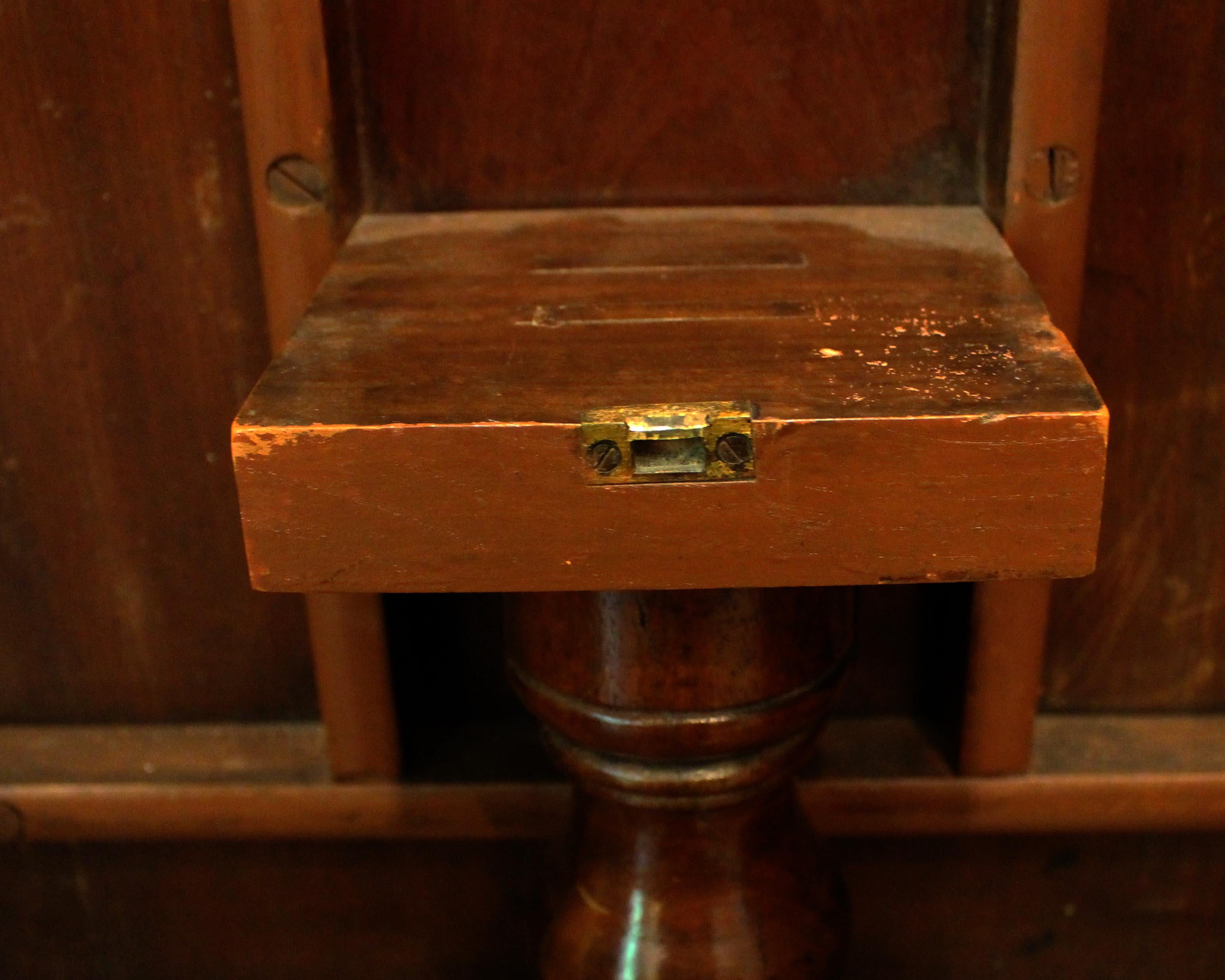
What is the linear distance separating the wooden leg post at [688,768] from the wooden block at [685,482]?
0.43ft

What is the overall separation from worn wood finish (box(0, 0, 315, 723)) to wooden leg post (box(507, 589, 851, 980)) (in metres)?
0.34

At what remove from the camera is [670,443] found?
610 millimetres

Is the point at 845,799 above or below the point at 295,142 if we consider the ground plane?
below

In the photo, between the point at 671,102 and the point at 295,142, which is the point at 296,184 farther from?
the point at 671,102

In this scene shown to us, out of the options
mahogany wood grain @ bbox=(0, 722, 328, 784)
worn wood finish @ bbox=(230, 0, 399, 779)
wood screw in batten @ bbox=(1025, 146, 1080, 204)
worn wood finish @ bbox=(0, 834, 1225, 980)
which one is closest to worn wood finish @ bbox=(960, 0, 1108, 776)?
wood screw in batten @ bbox=(1025, 146, 1080, 204)

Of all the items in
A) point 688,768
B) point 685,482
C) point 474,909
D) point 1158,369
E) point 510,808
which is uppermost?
point 685,482

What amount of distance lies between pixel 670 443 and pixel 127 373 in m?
0.56

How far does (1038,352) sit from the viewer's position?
0.66 meters

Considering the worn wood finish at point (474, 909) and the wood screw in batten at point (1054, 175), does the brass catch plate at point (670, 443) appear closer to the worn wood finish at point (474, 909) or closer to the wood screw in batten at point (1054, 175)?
the wood screw in batten at point (1054, 175)

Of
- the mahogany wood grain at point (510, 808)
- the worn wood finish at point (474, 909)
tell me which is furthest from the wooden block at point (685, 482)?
the worn wood finish at point (474, 909)

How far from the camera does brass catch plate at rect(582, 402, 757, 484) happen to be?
602 millimetres

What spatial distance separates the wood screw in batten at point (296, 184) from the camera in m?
0.86

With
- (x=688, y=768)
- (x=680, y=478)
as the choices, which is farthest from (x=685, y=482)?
(x=688, y=768)

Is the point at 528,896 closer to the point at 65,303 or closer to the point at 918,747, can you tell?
the point at 918,747
